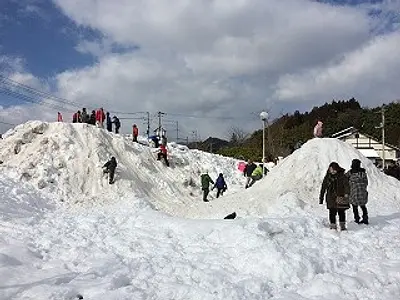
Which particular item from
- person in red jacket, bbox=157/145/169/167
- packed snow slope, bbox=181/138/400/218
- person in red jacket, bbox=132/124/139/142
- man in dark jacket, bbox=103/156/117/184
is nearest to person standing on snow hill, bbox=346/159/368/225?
packed snow slope, bbox=181/138/400/218

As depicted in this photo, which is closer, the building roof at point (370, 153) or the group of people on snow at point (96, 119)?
the group of people on snow at point (96, 119)

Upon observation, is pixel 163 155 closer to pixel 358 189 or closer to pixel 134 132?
Result: pixel 134 132

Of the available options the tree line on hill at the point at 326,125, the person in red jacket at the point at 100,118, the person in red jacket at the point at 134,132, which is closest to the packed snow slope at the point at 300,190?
the person in red jacket at the point at 134,132

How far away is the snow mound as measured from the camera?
17000mm

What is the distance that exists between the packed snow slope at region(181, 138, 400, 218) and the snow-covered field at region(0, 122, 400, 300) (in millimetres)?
51

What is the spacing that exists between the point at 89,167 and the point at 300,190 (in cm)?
910

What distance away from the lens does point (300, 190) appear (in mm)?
15078

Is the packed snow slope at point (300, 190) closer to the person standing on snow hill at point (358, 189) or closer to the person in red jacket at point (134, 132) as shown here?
the person standing on snow hill at point (358, 189)

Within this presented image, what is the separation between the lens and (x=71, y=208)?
15227 millimetres

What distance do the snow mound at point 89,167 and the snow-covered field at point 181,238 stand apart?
0.08 metres

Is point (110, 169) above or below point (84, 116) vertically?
below

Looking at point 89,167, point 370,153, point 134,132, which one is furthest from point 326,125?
point 89,167

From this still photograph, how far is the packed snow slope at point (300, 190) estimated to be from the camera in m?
13.6

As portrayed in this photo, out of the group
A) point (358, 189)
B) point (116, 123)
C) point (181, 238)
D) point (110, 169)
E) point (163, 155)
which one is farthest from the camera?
point (116, 123)
